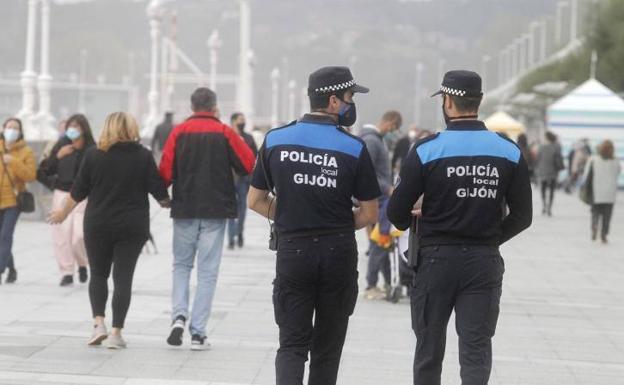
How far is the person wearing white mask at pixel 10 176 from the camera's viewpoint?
14.4 metres

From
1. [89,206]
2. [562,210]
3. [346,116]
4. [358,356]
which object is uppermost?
[346,116]

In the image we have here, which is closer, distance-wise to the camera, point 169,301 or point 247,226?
point 169,301

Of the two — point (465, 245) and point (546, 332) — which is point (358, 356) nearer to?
point (546, 332)

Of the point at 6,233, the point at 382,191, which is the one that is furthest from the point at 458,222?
the point at 6,233

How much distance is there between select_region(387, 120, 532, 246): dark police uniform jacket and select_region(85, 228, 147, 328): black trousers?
11.0 feet

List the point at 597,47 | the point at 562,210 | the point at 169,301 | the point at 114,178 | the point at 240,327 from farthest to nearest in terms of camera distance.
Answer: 1. the point at 597,47
2. the point at 562,210
3. the point at 169,301
4. the point at 240,327
5. the point at 114,178

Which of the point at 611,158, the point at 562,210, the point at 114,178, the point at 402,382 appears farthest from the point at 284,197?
the point at 562,210

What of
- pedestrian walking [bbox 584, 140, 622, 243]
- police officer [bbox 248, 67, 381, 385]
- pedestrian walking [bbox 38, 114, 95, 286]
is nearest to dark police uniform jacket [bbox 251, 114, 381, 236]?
police officer [bbox 248, 67, 381, 385]

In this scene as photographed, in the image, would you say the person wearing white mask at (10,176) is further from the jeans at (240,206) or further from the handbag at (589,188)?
the handbag at (589,188)

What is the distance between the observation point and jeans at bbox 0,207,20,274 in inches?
565

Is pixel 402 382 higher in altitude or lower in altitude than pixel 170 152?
lower

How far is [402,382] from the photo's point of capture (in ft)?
31.2

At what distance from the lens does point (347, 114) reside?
7.46 m

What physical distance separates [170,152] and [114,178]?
422 millimetres
